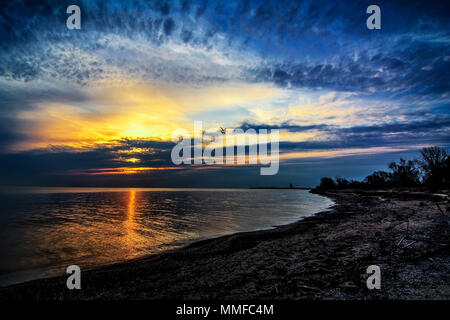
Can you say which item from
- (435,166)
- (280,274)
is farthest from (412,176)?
(280,274)

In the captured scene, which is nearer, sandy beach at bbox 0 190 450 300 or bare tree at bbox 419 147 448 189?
sandy beach at bbox 0 190 450 300

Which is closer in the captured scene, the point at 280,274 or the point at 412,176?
the point at 280,274

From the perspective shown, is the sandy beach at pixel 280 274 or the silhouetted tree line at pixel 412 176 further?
the silhouetted tree line at pixel 412 176

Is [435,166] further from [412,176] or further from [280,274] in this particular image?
[280,274]

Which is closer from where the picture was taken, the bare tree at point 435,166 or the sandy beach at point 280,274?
the sandy beach at point 280,274

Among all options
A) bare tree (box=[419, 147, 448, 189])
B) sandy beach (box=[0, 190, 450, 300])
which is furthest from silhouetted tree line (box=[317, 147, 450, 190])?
sandy beach (box=[0, 190, 450, 300])

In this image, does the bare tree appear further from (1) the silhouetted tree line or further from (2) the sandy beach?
(2) the sandy beach

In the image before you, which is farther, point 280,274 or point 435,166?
point 435,166

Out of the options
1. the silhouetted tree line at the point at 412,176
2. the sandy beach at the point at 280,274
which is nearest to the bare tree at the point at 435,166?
the silhouetted tree line at the point at 412,176

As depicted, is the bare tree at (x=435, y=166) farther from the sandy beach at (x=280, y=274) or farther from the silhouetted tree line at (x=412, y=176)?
the sandy beach at (x=280, y=274)

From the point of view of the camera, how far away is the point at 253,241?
52.7ft

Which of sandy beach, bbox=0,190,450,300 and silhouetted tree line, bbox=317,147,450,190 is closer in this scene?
sandy beach, bbox=0,190,450,300
